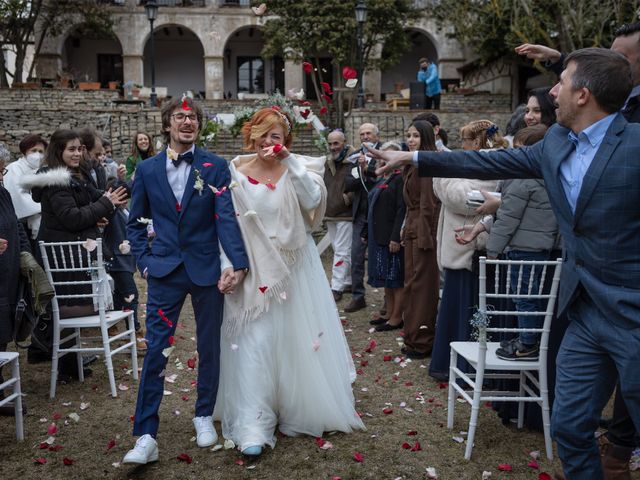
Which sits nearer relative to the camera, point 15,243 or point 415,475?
point 415,475

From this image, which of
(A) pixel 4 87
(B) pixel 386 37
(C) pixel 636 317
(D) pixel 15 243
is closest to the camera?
(C) pixel 636 317

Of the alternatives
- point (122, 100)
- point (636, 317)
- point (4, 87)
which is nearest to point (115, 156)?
point (122, 100)

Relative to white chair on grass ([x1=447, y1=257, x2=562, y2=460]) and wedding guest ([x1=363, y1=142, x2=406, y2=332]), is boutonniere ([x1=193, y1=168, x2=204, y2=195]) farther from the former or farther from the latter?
wedding guest ([x1=363, y1=142, x2=406, y2=332])

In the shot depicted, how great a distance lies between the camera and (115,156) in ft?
53.5

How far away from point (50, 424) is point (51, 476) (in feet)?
2.80

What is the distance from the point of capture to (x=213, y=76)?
2808 centimetres

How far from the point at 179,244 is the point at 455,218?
7.33 ft

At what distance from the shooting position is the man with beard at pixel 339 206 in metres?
7.84

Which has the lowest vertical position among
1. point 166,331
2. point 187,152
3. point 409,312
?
point 409,312

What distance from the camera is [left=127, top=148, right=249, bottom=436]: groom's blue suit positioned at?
357 cm

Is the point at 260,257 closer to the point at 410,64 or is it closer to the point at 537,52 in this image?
the point at 537,52

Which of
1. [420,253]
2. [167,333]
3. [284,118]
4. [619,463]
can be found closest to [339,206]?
[420,253]

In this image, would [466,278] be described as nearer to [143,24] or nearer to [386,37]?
[386,37]

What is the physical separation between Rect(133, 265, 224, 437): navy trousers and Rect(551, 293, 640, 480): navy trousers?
203 cm
